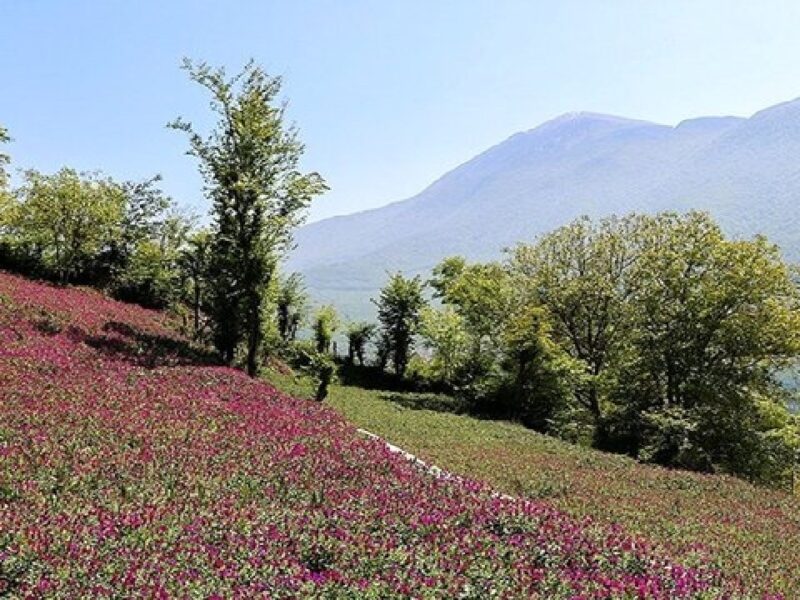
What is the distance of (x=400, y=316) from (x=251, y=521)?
5484 centimetres

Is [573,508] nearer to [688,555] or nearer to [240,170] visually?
[688,555]

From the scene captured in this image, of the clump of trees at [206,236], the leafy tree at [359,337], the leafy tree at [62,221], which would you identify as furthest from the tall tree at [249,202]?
the leafy tree at [359,337]

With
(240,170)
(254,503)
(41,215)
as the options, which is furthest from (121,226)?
(254,503)

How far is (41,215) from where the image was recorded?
43375mm

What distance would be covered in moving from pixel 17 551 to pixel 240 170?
26.4 m

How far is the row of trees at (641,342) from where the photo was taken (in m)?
36.0

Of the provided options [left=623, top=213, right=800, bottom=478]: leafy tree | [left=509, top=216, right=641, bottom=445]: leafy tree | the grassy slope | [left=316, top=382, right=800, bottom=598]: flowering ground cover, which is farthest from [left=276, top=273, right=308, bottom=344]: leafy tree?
the grassy slope

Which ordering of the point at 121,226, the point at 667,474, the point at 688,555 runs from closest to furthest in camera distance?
the point at 688,555
the point at 667,474
the point at 121,226

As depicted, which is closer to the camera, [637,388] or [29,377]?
[29,377]

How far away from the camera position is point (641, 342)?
3962 cm

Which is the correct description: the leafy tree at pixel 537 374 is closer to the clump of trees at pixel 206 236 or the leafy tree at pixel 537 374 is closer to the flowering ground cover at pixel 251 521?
the clump of trees at pixel 206 236

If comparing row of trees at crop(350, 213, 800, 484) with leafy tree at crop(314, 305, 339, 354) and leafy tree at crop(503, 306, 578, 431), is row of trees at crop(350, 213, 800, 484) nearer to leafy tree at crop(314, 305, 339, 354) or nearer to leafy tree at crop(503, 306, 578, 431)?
leafy tree at crop(503, 306, 578, 431)

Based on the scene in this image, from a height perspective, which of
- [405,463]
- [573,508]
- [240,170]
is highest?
[240,170]

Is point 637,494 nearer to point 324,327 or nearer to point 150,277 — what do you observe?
point 150,277
